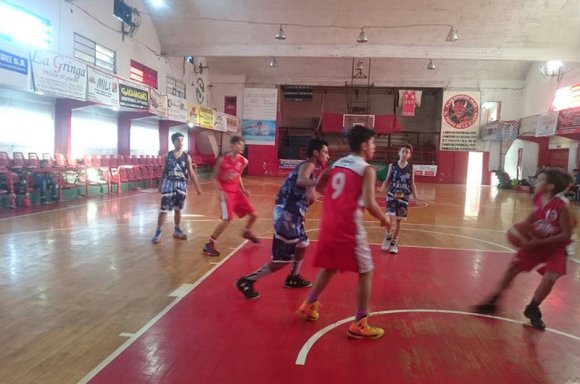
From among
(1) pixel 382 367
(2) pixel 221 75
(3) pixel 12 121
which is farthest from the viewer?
(2) pixel 221 75

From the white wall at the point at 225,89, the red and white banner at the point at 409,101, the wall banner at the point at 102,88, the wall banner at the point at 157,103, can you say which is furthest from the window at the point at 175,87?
the red and white banner at the point at 409,101

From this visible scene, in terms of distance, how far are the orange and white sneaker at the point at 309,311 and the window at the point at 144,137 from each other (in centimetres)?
1672

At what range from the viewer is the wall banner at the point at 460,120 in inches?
1081

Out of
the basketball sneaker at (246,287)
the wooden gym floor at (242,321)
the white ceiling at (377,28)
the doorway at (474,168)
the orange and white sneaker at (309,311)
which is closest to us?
the wooden gym floor at (242,321)

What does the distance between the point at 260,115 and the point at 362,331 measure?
26.0 m

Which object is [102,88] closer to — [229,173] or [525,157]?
[229,173]

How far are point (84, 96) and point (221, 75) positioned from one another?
16780 millimetres

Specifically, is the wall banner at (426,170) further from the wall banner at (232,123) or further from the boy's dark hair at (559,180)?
the boy's dark hair at (559,180)

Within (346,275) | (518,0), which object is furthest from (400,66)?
(346,275)

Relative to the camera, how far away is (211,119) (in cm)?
2308

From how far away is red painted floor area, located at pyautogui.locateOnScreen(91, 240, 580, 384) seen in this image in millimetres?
2920

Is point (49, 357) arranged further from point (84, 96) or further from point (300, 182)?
point (84, 96)

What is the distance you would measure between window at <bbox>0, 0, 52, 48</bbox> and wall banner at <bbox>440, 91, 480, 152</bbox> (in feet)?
73.1

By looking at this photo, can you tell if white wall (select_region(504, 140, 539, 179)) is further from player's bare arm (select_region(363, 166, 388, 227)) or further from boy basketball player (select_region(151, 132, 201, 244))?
player's bare arm (select_region(363, 166, 388, 227))
